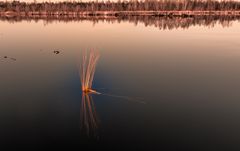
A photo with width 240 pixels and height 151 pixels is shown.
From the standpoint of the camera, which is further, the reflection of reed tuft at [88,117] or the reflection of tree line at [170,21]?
the reflection of tree line at [170,21]

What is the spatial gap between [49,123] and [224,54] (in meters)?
7.78

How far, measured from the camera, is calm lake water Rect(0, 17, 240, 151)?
13.1 ft

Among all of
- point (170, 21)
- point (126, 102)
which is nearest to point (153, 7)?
point (170, 21)

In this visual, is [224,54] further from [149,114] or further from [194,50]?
[149,114]

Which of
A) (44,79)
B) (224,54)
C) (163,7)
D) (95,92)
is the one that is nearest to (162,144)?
(95,92)

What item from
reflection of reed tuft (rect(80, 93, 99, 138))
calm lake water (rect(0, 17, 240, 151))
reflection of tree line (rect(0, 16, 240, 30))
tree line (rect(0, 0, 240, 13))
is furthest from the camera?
tree line (rect(0, 0, 240, 13))

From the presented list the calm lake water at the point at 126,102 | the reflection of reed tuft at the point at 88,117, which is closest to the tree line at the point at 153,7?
the calm lake water at the point at 126,102

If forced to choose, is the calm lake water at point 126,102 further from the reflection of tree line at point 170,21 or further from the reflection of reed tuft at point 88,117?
the reflection of tree line at point 170,21

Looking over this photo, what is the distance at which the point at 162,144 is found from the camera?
3.83m

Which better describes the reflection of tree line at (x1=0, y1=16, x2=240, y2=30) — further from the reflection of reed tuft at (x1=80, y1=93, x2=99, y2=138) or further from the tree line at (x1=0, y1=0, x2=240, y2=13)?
the reflection of reed tuft at (x1=80, y1=93, x2=99, y2=138)

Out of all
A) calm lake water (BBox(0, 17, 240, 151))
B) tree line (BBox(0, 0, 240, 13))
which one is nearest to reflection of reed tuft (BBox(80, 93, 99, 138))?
calm lake water (BBox(0, 17, 240, 151))

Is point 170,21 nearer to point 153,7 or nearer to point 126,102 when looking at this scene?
point 153,7

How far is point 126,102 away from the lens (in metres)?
5.38

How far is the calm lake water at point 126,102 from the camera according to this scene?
157 inches
